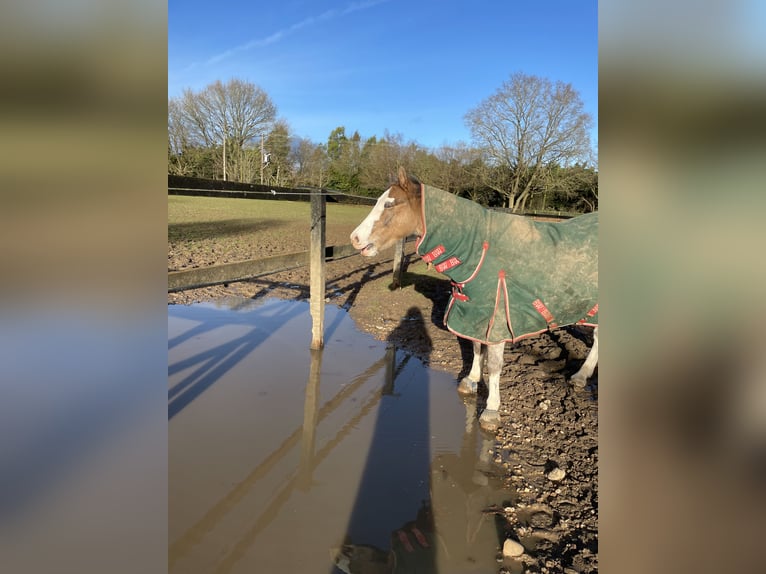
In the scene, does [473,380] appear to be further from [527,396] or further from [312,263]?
[312,263]

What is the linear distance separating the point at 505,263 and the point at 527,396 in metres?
1.38

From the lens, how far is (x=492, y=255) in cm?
362

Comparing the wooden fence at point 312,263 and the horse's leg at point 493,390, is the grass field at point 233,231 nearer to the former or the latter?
the wooden fence at point 312,263

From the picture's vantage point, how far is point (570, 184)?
813 inches

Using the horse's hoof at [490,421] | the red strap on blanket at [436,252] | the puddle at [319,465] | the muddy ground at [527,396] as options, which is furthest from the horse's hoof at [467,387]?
the red strap on blanket at [436,252]

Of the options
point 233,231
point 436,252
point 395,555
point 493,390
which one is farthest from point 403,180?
point 233,231

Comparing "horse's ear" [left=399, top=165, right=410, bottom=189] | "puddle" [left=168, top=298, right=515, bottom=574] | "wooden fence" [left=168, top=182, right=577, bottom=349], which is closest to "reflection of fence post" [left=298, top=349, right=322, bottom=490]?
"puddle" [left=168, top=298, right=515, bottom=574]

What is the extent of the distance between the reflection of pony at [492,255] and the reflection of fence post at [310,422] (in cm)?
137

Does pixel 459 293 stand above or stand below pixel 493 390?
above

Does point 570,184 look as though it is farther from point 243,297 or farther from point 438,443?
point 438,443

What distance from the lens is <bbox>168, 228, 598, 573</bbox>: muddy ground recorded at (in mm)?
2424

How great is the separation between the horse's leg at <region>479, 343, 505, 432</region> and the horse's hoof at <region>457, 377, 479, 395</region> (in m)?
0.42
